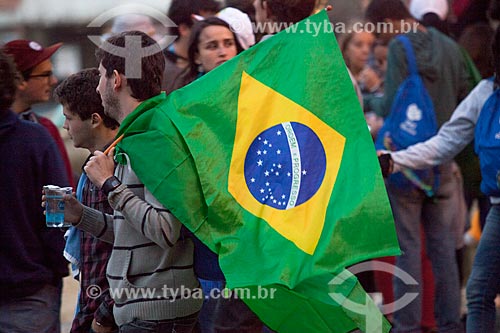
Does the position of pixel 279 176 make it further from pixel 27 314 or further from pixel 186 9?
pixel 186 9

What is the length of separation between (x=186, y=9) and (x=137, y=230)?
2.72 metres

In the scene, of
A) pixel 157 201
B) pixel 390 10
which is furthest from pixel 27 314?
pixel 390 10

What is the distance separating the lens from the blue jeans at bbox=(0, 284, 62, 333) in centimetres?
495

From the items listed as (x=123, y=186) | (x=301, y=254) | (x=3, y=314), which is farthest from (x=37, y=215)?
(x=301, y=254)

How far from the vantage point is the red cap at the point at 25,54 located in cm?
593

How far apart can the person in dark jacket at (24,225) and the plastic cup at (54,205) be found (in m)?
0.58

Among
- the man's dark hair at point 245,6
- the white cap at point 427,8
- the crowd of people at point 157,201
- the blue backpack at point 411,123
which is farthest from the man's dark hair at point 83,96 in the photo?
the white cap at point 427,8

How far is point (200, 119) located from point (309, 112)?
0.42 metres

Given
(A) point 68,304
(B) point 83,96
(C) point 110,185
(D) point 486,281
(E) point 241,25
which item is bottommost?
(A) point 68,304

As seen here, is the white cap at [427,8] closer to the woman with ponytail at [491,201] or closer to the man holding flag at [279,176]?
the woman with ponytail at [491,201]

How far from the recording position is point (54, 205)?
4355mm

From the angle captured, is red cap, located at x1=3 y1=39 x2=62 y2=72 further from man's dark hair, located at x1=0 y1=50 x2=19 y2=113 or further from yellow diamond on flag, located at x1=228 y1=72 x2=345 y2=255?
yellow diamond on flag, located at x1=228 y1=72 x2=345 y2=255

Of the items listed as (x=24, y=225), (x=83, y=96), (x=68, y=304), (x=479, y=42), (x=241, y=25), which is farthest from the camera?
(x=68, y=304)

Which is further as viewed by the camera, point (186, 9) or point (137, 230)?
point (186, 9)
